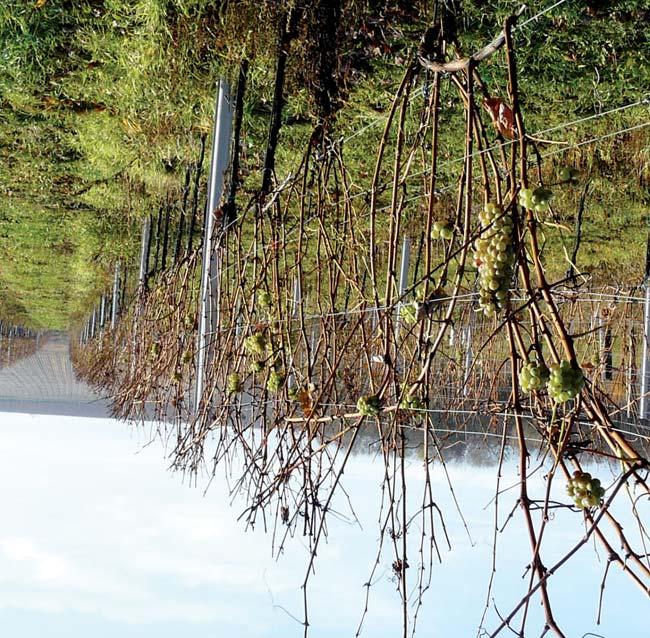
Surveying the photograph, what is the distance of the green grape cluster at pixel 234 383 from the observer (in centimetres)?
117

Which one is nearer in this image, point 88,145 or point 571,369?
point 571,369

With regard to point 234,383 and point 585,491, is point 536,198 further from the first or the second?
point 234,383

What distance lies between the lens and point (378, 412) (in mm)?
650

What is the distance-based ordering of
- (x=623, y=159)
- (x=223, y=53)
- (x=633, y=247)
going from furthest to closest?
1. (x=633, y=247)
2. (x=623, y=159)
3. (x=223, y=53)

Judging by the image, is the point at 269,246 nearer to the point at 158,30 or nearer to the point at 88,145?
the point at 158,30

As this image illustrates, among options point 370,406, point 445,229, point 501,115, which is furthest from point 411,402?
point 501,115

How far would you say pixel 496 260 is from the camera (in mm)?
496

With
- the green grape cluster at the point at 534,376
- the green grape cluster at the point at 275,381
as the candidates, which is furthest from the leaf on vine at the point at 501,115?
the green grape cluster at the point at 275,381

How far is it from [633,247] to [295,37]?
3.55m

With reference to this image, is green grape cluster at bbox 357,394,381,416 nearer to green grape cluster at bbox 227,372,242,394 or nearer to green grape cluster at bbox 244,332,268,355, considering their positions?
green grape cluster at bbox 244,332,268,355

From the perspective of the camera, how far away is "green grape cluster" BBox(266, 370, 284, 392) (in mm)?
1034

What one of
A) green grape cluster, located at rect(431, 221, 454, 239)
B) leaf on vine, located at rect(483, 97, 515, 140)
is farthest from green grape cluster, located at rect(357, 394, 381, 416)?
leaf on vine, located at rect(483, 97, 515, 140)

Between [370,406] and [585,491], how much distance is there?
230mm

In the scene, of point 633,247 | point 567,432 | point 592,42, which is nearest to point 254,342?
point 567,432
